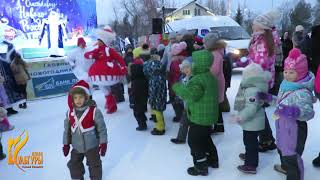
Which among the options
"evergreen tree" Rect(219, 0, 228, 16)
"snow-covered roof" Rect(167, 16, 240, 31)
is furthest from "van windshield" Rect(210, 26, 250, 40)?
"evergreen tree" Rect(219, 0, 228, 16)

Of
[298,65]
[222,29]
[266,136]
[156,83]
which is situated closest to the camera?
[298,65]

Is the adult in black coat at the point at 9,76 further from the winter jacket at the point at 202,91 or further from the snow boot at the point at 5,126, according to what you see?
the winter jacket at the point at 202,91

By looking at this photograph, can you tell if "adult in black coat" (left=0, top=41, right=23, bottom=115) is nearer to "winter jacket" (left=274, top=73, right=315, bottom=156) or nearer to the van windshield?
"winter jacket" (left=274, top=73, right=315, bottom=156)

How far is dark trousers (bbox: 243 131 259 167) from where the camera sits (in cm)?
405

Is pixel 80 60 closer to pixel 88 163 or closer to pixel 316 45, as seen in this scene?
pixel 88 163

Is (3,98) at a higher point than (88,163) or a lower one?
higher

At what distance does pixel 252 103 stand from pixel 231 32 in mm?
10211

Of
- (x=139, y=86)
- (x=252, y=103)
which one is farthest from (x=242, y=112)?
(x=139, y=86)

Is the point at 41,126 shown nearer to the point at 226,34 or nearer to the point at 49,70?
the point at 49,70

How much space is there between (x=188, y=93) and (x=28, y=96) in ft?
→ 21.9

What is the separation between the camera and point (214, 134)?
18.5 feet

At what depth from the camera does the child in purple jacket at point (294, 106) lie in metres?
3.50

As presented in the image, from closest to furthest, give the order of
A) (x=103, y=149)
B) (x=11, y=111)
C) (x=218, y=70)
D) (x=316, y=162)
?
(x=103, y=149), (x=316, y=162), (x=218, y=70), (x=11, y=111)

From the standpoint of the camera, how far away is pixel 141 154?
496cm
